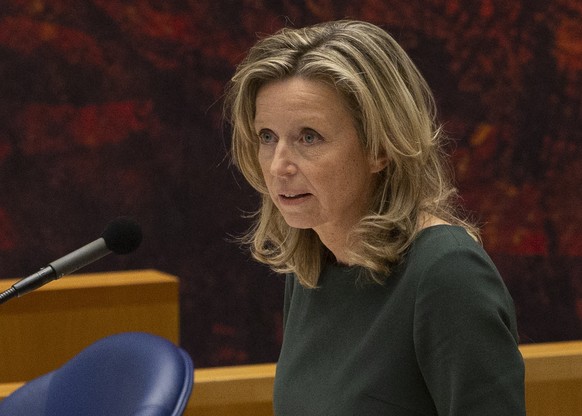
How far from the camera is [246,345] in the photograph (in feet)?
12.3

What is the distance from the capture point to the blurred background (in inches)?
137

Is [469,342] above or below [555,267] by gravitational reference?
above

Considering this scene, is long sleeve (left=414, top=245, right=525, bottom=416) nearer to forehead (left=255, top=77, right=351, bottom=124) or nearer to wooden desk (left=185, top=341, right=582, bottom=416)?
forehead (left=255, top=77, right=351, bottom=124)

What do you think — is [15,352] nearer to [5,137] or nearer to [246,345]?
[5,137]

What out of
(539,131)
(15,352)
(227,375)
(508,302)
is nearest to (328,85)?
(508,302)

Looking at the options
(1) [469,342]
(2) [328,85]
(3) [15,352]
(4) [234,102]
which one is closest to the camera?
(1) [469,342]

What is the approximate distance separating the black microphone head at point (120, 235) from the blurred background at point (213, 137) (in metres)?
1.91

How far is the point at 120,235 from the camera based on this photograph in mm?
1442

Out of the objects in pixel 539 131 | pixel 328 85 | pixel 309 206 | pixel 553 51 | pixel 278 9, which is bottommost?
pixel 539 131

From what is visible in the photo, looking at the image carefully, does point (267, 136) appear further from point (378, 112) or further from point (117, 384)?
point (117, 384)

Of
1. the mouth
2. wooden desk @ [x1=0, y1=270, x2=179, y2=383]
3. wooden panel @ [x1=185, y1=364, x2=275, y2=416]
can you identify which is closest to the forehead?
the mouth

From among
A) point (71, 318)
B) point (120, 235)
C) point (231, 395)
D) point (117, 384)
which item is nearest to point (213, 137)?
point (71, 318)

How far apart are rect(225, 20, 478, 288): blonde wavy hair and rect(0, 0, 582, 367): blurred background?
6.44 feet

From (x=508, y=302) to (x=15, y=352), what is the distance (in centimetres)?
166
